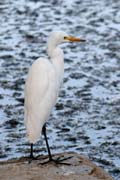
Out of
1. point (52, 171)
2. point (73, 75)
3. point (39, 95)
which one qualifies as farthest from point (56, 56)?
point (73, 75)

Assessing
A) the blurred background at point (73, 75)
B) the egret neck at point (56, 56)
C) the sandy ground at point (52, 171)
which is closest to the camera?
the sandy ground at point (52, 171)

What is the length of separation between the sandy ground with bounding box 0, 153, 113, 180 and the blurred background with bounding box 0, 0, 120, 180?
1028mm

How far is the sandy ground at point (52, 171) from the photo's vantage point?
204 inches

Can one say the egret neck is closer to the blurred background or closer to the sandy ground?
the sandy ground

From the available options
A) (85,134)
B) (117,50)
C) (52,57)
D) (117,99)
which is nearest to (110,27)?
(117,50)

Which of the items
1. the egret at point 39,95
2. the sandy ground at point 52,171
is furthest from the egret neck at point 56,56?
the sandy ground at point 52,171

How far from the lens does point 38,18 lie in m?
13.9

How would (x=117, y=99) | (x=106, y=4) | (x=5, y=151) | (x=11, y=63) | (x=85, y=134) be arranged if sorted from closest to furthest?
1. (x=5, y=151)
2. (x=85, y=134)
3. (x=117, y=99)
4. (x=11, y=63)
5. (x=106, y=4)

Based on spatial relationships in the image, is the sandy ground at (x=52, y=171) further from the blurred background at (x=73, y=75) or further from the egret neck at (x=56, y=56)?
the blurred background at (x=73, y=75)

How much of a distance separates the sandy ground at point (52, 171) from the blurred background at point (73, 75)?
1.03m

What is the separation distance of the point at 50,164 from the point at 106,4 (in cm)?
1020

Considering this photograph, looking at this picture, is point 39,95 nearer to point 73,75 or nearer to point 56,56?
point 56,56

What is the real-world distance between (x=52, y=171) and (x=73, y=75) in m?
4.44

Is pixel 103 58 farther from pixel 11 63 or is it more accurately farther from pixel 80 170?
pixel 80 170
